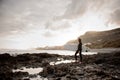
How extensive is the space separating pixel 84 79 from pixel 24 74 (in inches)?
268

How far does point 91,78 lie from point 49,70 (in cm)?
555

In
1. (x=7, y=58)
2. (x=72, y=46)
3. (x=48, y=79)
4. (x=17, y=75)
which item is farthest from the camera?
(x=72, y=46)

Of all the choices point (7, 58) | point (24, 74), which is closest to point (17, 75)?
point (24, 74)

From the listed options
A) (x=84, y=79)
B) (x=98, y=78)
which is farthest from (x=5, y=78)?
(x=98, y=78)

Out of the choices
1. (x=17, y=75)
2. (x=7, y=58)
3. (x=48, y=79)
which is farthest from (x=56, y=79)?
(x=7, y=58)

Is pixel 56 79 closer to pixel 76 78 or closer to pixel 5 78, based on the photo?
pixel 76 78

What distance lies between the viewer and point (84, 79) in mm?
12023

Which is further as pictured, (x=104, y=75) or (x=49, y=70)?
(x=49, y=70)

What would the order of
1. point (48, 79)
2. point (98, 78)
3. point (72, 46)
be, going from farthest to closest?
point (72, 46), point (48, 79), point (98, 78)

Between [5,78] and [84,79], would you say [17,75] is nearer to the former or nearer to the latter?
[5,78]

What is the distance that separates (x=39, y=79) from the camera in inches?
526

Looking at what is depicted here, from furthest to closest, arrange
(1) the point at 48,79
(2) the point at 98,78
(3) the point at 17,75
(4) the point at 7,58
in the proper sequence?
(4) the point at 7,58 → (3) the point at 17,75 → (1) the point at 48,79 → (2) the point at 98,78

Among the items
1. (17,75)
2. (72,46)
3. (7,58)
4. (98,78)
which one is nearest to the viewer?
(98,78)

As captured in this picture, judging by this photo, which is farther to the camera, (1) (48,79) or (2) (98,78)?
(1) (48,79)
